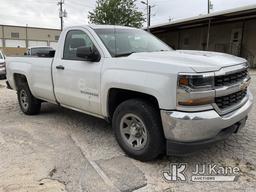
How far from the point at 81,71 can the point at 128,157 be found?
1.54 m

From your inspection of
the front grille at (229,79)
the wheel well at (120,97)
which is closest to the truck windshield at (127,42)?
the wheel well at (120,97)

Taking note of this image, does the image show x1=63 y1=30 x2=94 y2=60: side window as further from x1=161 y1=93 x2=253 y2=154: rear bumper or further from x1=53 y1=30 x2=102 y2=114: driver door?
→ x1=161 y1=93 x2=253 y2=154: rear bumper

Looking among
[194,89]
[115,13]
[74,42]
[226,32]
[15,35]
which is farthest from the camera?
[15,35]

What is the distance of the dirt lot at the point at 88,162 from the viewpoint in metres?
3.22

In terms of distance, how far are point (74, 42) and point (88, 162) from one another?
2195 millimetres

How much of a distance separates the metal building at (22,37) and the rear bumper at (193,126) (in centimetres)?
6274

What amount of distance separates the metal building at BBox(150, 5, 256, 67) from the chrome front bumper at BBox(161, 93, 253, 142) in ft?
48.8

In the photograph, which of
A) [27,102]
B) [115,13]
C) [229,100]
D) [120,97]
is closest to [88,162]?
[120,97]

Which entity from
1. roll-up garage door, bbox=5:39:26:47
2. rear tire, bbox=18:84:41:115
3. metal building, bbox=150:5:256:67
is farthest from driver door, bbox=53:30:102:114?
roll-up garage door, bbox=5:39:26:47

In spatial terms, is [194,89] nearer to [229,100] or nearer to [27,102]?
[229,100]

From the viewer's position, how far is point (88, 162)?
12.5 ft

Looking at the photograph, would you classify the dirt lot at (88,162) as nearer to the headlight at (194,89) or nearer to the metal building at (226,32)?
the headlight at (194,89)

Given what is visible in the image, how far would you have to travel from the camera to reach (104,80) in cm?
404

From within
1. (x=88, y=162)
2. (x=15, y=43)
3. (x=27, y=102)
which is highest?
(x=15, y=43)
